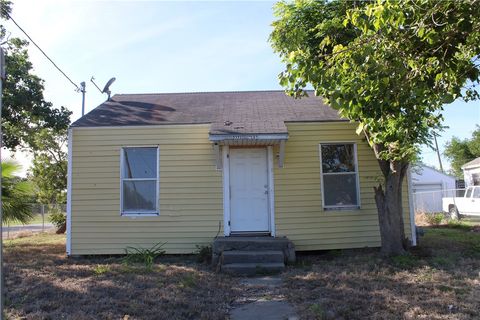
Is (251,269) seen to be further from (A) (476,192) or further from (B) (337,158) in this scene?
(A) (476,192)

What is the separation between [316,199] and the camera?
9.89m

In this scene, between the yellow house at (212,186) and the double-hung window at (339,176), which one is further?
the double-hung window at (339,176)

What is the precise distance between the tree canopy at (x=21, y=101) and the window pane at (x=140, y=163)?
20.7 feet

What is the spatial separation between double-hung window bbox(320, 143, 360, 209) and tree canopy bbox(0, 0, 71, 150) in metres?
9.73

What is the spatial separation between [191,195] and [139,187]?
124cm

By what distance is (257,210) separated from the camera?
390 inches

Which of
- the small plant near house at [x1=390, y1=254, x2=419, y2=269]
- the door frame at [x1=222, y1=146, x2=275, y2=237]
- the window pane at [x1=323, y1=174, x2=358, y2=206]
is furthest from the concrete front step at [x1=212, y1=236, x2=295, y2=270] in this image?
the small plant near house at [x1=390, y1=254, x2=419, y2=269]

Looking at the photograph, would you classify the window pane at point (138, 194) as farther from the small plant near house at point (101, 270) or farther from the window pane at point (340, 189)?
the window pane at point (340, 189)

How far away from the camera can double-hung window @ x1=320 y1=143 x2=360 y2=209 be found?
10023mm

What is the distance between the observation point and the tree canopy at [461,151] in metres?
43.4

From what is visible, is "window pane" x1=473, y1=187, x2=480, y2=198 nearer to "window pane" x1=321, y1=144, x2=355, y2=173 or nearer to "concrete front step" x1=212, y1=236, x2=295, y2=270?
"window pane" x1=321, y1=144, x2=355, y2=173

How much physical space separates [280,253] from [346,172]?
2758mm

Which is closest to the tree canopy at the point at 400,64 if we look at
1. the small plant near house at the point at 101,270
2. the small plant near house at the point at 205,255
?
the small plant near house at the point at 101,270

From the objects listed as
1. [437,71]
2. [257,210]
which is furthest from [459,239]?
[437,71]
